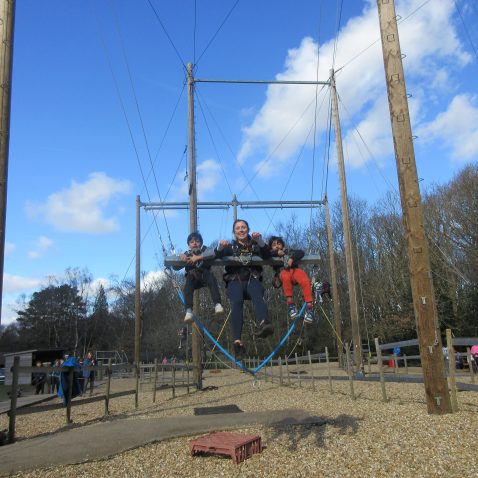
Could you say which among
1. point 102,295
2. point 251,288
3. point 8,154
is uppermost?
point 102,295

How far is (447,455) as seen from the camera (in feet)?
20.1

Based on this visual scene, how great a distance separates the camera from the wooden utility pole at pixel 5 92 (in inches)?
221

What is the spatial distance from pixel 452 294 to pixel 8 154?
26.8m

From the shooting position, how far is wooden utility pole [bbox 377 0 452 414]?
8266 millimetres

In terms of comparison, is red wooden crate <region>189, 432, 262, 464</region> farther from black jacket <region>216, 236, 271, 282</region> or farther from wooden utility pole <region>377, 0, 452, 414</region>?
wooden utility pole <region>377, 0, 452, 414</region>

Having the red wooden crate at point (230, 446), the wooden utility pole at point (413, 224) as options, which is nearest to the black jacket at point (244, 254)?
the red wooden crate at point (230, 446)

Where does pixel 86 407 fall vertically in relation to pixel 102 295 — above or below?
below

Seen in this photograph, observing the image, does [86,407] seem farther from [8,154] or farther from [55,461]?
[8,154]

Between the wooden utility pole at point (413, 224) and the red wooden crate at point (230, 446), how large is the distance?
3381 mm

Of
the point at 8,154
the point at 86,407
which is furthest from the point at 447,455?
the point at 86,407

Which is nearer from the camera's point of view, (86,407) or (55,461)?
(55,461)

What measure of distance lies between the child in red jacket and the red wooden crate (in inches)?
85.5

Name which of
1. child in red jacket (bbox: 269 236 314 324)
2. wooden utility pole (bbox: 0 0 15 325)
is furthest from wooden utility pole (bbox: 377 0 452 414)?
wooden utility pole (bbox: 0 0 15 325)

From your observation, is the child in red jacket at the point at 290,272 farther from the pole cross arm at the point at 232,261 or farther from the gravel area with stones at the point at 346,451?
the gravel area with stones at the point at 346,451
